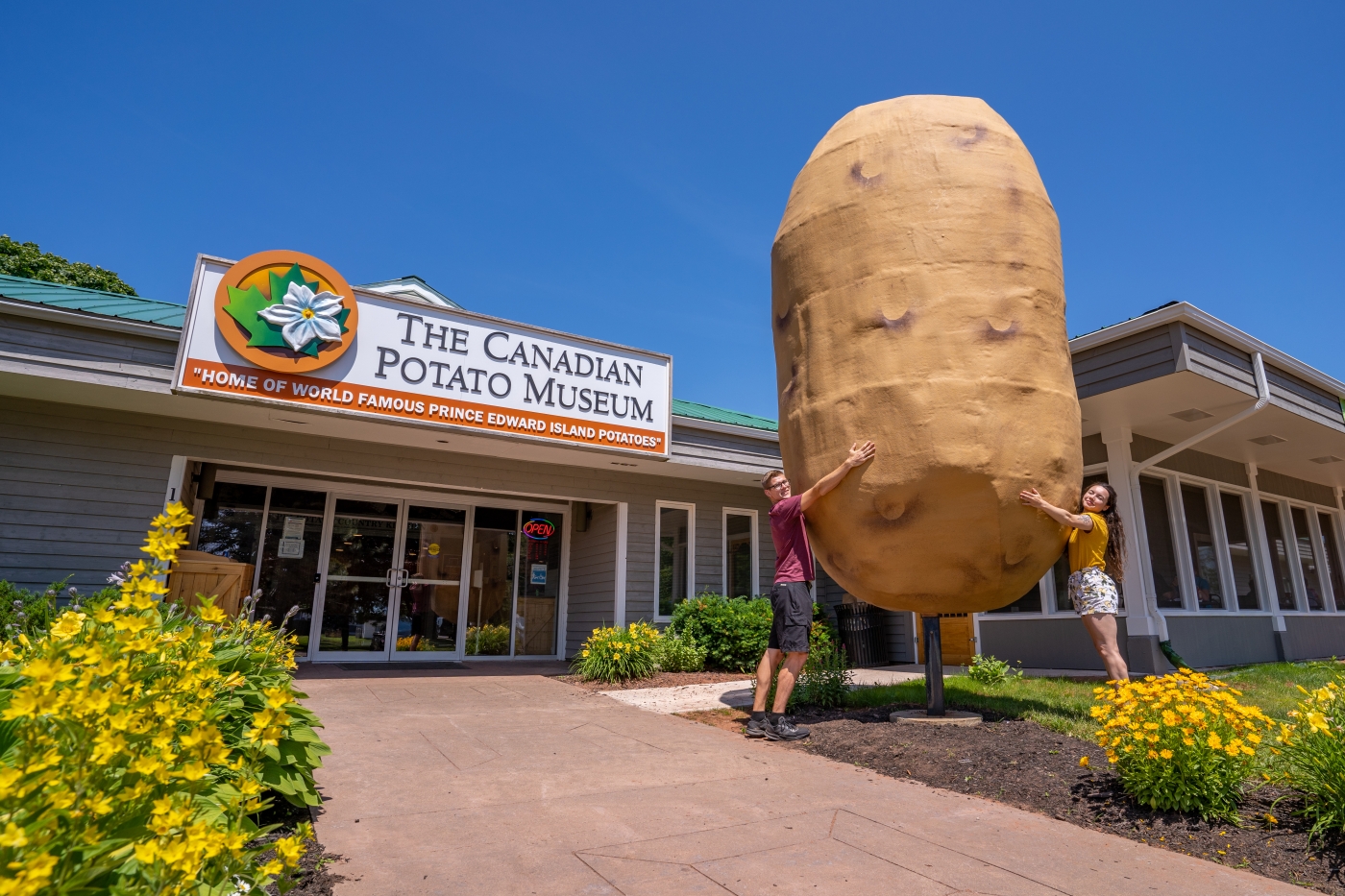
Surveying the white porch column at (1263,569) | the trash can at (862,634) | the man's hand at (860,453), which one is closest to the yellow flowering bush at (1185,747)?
the man's hand at (860,453)

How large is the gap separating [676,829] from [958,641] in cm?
868

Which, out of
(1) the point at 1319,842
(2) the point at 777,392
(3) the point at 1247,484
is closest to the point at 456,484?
(2) the point at 777,392

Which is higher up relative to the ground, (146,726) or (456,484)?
(456,484)

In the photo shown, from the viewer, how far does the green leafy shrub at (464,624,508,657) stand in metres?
11.2

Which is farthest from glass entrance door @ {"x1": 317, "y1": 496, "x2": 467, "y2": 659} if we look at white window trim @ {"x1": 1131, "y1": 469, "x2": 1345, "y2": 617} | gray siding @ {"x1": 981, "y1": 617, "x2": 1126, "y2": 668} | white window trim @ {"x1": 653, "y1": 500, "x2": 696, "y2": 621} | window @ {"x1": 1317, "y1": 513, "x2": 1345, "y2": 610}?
window @ {"x1": 1317, "y1": 513, "x2": 1345, "y2": 610}

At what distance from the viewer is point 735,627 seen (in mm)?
9648

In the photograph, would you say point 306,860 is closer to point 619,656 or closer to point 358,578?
point 619,656

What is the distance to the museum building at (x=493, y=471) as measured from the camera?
7480mm

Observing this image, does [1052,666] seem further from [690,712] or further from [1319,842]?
[1319,842]

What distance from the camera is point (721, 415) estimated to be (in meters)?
13.2

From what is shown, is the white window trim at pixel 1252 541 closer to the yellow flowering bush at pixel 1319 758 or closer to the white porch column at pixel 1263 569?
the white porch column at pixel 1263 569

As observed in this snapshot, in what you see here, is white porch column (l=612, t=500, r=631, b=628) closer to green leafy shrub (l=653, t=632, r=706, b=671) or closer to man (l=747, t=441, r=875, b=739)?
green leafy shrub (l=653, t=632, r=706, b=671)

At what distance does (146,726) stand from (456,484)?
889 centimetres

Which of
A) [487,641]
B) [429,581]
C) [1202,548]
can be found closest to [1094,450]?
[1202,548]
